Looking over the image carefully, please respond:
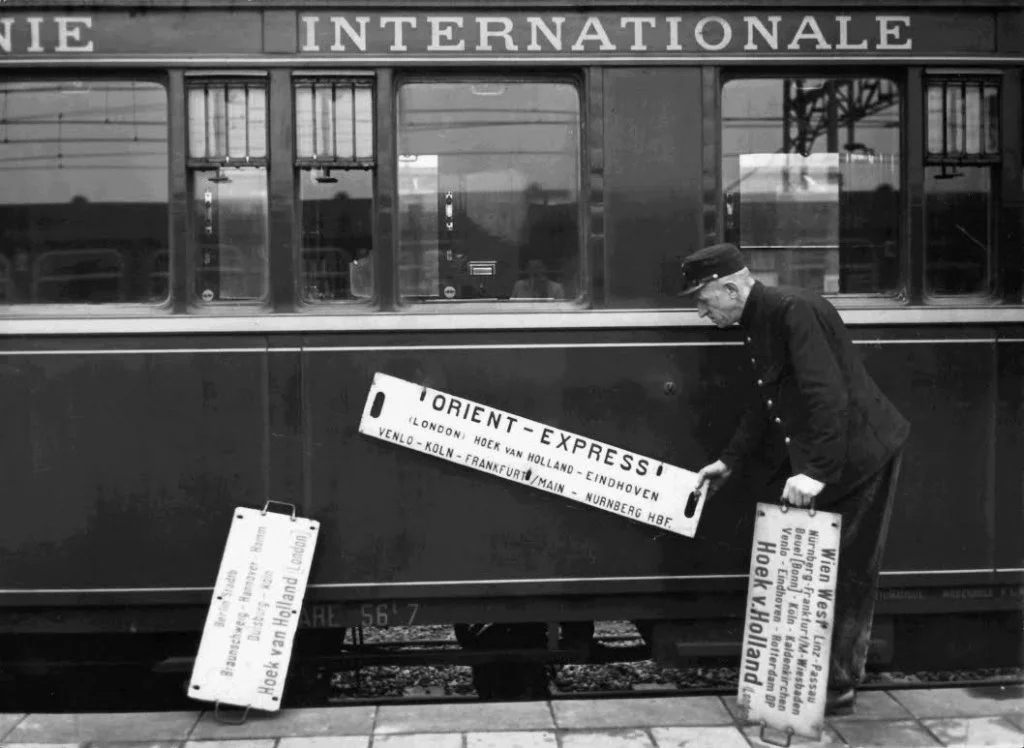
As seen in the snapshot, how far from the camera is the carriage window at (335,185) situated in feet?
15.7

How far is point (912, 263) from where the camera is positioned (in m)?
4.94

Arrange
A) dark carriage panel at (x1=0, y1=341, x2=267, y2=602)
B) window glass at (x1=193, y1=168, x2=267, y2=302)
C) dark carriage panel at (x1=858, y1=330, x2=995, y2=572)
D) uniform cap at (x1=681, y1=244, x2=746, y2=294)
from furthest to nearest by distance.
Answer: dark carriage panel at (x1=858, y1=330, x2=995, y2=572), window glass at (x1=193, y1=168, x2=267, y2=302), dark carriage panel at (x1=0, y1=341, x2=267, y2=602), uniform cap at (x1=681, y1=244, x2=746, y2=294)

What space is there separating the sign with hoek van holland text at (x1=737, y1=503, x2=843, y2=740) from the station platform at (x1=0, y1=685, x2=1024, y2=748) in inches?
4.6

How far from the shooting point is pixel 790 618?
4.38 metres

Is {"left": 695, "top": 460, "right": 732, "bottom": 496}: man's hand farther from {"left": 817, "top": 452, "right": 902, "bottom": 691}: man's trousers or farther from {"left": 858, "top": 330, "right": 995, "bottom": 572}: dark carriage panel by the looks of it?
{"left": 858, "top": 330, "right": 995, "bottom": 572}: dark carriage panel

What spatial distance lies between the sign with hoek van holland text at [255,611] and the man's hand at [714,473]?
61.5 inches

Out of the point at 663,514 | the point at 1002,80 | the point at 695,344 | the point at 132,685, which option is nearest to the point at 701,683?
the point at 663,514

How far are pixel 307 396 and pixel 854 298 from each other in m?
2.36

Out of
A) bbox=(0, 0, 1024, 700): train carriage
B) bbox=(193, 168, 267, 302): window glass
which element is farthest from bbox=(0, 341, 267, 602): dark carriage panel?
bbox=(193, 168, 267, 302): window glass

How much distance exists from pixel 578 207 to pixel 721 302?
0.80m

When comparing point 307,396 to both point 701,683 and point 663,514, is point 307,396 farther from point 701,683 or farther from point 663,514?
point 701,683

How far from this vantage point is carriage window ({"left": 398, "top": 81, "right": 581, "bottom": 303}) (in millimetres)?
4840

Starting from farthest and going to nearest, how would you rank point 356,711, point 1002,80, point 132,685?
point 132,685 → point 1002,80 → point 356,711

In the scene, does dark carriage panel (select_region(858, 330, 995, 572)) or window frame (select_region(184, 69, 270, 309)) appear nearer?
window frame (select_region(184, 69, 270, 309))
